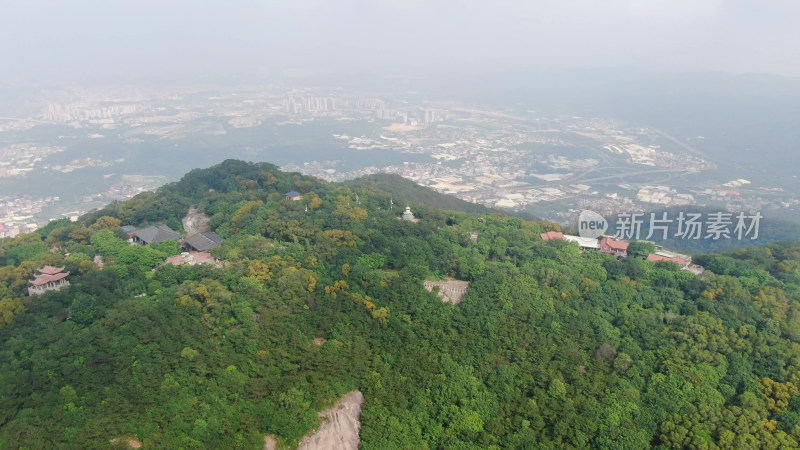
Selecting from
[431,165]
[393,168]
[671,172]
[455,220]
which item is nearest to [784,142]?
[671,172]

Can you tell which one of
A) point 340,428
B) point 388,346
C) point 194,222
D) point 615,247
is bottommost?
point 340,428

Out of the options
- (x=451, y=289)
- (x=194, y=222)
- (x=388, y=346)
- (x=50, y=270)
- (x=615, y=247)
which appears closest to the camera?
(x=388, y=346)

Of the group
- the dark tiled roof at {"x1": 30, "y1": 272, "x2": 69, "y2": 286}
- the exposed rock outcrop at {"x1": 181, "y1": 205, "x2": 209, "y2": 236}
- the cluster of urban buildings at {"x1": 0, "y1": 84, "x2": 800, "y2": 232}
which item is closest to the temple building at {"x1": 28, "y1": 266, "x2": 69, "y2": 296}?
the dark tiled roof at {"x1": 30, "y1": 272, "x2": 69, "y2": 286}

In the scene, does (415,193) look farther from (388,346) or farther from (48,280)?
(48,280)

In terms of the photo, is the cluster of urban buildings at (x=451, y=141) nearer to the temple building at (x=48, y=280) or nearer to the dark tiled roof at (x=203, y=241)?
the dark tiled roof at (x=203, y=241)

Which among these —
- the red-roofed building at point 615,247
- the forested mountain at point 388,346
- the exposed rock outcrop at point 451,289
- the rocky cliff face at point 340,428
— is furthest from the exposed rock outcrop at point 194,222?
the red-roofed building at point 615,247

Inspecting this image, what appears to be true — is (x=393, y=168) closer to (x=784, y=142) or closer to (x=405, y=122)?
(x=405, y=122)

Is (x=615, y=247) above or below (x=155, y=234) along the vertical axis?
below

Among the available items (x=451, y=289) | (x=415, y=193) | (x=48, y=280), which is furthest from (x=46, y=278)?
(x=415, y=193)
